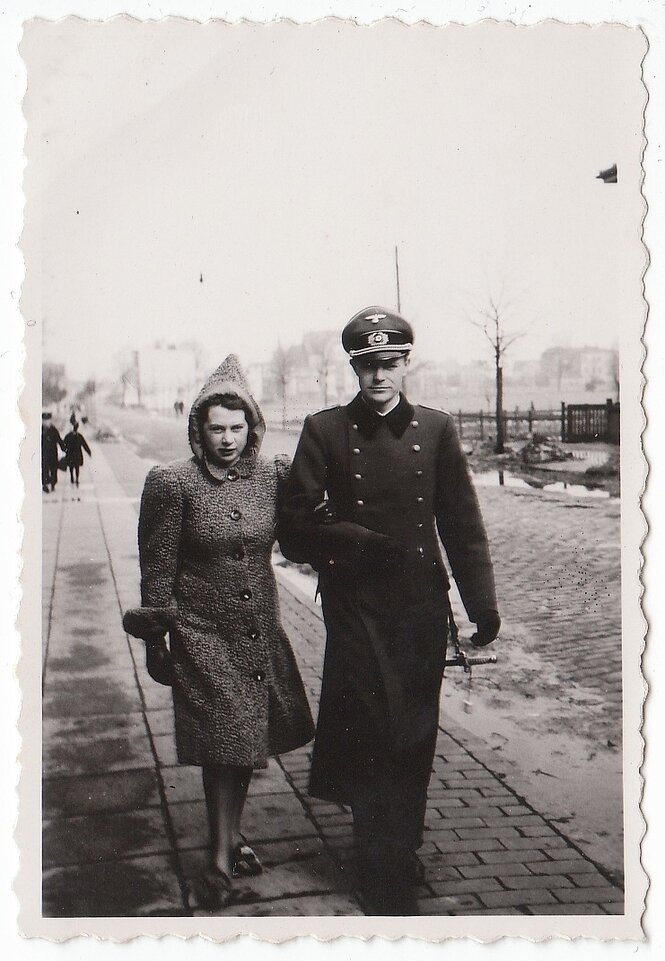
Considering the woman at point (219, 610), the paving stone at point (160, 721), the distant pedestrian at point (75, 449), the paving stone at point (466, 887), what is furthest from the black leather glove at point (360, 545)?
the paving stone at point (466, 887)

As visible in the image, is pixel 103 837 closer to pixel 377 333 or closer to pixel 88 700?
pixel 88 700

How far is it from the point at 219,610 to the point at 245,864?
2.96ft

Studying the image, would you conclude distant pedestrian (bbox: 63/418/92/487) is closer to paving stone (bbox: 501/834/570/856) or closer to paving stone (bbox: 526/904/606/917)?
paving stone (bbox: 501/834/570/856)

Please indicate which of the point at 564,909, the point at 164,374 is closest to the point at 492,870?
the point at 564,909

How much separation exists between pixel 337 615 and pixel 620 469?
4.09ft

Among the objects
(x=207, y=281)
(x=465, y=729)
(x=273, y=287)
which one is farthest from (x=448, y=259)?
(x=465, y=729)

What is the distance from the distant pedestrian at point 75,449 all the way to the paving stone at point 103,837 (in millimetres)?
1235

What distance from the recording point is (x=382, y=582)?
3156 millimetres

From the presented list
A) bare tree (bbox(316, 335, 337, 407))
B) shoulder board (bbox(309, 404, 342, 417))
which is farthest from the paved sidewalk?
bare tree (bbox(316, 335, 337, 407))

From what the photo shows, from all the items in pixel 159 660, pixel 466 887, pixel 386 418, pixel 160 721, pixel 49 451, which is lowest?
pixel 466 887

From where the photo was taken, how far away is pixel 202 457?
10.2 feet

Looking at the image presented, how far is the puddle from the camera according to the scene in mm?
3477

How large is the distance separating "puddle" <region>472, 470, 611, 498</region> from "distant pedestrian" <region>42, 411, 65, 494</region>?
5.41 feet

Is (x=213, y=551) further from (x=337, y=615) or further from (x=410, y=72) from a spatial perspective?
(x=410, y=72)
